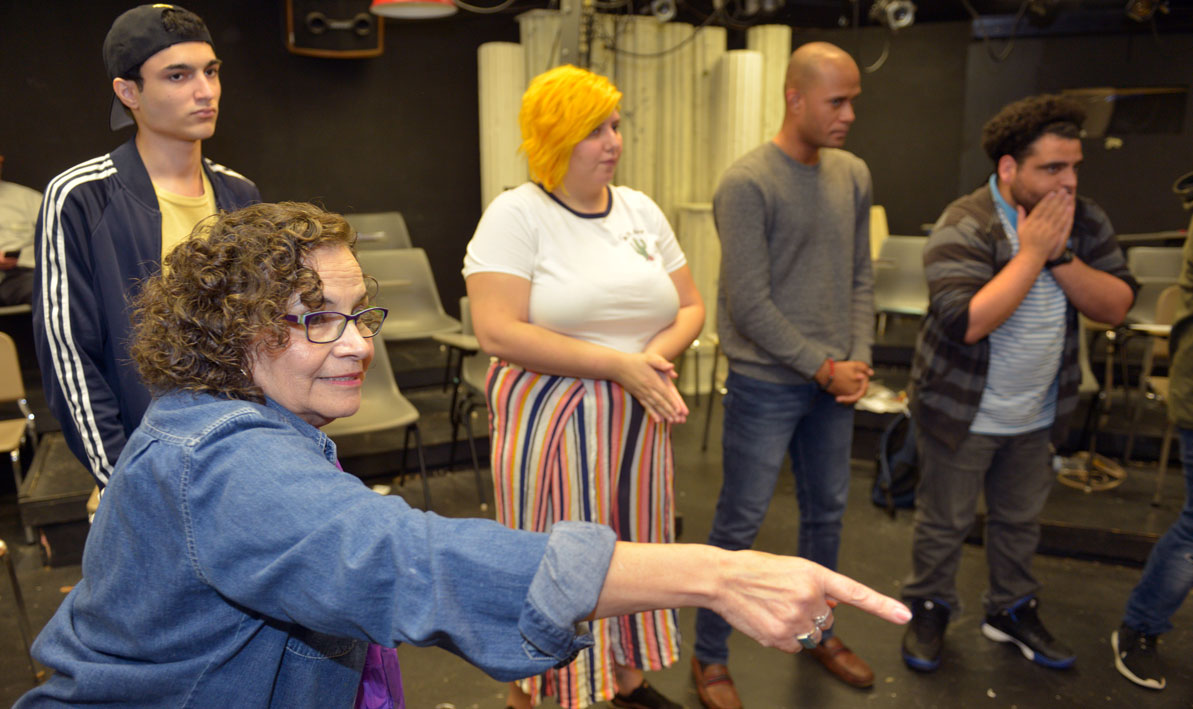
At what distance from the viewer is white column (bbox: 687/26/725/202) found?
6172 millimetres

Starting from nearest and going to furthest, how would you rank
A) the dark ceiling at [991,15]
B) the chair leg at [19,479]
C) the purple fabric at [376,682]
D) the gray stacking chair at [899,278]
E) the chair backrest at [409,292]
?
the purple fabric at [376,682] → the chair leg at [19,479] → the chair backrest at [409,292] → the gray stacking chair at [899,278] → the dark ceiling at [991,15]

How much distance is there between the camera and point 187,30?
184cm

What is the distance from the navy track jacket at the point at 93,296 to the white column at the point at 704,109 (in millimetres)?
4792

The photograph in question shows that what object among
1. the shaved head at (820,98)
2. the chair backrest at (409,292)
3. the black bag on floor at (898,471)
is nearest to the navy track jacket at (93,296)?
the shaved head at (820,98)

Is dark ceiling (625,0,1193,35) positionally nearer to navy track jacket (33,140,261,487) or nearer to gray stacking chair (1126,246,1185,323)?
gray stacking chair (1126,246,1185,323)

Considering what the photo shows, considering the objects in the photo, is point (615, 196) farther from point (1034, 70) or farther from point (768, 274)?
point (1034, 70)

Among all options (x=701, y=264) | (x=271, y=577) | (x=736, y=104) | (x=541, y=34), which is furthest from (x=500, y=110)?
(x=271, y=577)

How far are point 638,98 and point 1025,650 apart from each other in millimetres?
4530

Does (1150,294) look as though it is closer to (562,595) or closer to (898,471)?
(898,471)

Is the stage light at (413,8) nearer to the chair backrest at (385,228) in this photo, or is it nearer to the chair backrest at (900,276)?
the chair backrest at (385,228)

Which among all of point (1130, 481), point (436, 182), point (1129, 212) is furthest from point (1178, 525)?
point (1129, 212)

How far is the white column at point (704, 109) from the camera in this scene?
6172 millimetres

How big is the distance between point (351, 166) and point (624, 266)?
523cm

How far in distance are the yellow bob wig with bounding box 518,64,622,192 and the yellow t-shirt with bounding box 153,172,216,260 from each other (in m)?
0.72
